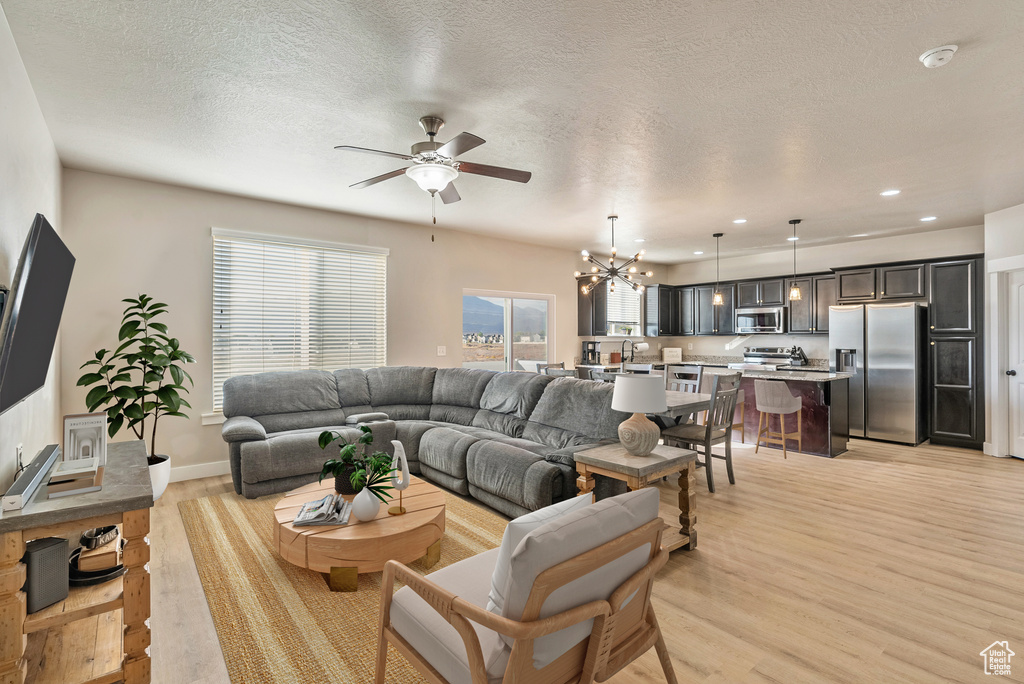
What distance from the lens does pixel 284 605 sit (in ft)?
8.01

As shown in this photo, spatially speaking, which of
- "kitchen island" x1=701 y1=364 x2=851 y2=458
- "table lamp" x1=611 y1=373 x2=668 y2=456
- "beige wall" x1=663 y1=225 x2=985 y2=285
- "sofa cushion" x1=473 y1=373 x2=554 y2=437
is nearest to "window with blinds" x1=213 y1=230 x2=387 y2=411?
"sofa cushion" x1=473 y1=373 x2=554 y2=437

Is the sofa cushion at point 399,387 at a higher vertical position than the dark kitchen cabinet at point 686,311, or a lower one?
lower

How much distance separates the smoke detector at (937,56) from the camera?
2.33 m

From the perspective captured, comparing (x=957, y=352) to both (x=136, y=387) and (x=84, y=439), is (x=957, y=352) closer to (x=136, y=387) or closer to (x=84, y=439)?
(x=84, y=439)

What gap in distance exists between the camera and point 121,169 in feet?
13.4

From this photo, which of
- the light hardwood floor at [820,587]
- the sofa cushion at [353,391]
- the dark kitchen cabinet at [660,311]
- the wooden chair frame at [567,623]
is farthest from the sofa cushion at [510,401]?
the dark kitchen cabinet at [660,311]

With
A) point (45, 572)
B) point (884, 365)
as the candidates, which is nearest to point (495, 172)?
point (45, 572)

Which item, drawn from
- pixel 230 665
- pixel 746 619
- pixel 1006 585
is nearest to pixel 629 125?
pixel 746 619

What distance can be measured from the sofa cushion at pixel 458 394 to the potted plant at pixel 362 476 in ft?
7.06

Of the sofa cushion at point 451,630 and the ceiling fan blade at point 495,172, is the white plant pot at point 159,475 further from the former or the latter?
the ceiling fan blade at point 495,172

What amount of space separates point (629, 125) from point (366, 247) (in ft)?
11.5

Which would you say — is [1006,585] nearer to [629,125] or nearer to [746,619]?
[746,619]

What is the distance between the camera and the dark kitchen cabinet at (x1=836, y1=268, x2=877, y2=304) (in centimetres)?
668

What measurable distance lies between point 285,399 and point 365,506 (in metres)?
2.49
